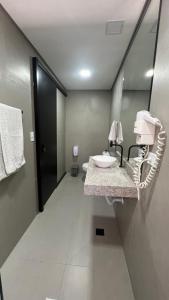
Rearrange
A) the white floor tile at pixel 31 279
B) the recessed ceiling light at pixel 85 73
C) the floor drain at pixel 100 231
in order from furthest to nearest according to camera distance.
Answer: the recessed ceiling light at pixel 85 73
the floor drain at pixel 100 231
the white floor tile at pixel 31 279

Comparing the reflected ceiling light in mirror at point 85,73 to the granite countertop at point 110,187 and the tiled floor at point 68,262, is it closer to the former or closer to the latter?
the granite countertop at point 110,187

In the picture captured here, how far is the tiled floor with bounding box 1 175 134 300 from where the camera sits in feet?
4.13

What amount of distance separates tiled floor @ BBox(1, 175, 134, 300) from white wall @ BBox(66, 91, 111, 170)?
7.27 feet

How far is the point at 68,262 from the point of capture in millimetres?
1523

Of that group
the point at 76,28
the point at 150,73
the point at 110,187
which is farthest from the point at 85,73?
the point at 110,187

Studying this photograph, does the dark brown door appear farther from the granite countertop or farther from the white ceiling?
the granite countertop

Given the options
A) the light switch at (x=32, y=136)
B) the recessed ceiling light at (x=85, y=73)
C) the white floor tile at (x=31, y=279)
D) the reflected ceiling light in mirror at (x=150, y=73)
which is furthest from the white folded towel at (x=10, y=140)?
the recessed ceiling light at (x=85, y=73)

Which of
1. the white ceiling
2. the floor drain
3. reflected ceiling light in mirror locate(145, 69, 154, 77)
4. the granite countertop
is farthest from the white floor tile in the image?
the white ceiling

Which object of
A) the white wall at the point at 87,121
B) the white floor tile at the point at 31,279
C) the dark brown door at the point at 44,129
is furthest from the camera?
the white wall at the point at 87,121

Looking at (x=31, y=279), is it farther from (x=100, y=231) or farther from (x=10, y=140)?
(x=10, y=140)

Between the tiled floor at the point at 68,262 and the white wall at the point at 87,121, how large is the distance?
221 centimetres

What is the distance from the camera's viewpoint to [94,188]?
1.26 meters

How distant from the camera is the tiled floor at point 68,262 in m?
1.26

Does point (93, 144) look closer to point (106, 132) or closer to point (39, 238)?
point (106, 132)
